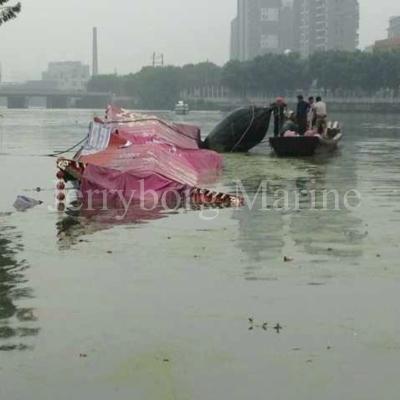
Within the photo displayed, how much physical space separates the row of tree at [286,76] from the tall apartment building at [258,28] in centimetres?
4134

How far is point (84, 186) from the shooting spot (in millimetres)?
14180

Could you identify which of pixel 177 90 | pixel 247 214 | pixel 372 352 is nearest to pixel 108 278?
pixel 372 352

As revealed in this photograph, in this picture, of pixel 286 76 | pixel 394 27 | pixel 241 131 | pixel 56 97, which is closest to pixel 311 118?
pixel 241 131

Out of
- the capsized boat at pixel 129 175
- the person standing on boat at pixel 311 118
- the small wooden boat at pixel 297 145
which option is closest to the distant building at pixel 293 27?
the person standing on boat at pixel 311 118

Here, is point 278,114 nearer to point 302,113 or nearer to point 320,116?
point 302,113

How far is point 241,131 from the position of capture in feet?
83.1

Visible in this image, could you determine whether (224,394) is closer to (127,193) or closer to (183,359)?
(183,359)

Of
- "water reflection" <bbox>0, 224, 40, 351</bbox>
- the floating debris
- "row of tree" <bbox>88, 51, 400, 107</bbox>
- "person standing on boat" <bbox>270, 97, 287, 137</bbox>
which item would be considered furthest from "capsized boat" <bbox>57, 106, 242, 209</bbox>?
"row of tree" <bbox>88, 51, 400, 107</bbox>

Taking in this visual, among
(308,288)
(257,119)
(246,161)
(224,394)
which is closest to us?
(224,394)

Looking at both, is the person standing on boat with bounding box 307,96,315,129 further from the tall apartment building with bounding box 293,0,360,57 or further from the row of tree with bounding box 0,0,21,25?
the tall apartment building with bounding box 293,0,360,57

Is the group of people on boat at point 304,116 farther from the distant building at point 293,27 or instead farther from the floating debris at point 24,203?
the distant building at point 293,27

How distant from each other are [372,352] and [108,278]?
3.06 meters

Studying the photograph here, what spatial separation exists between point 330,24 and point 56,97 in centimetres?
5875

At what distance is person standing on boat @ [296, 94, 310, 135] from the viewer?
2561cm
